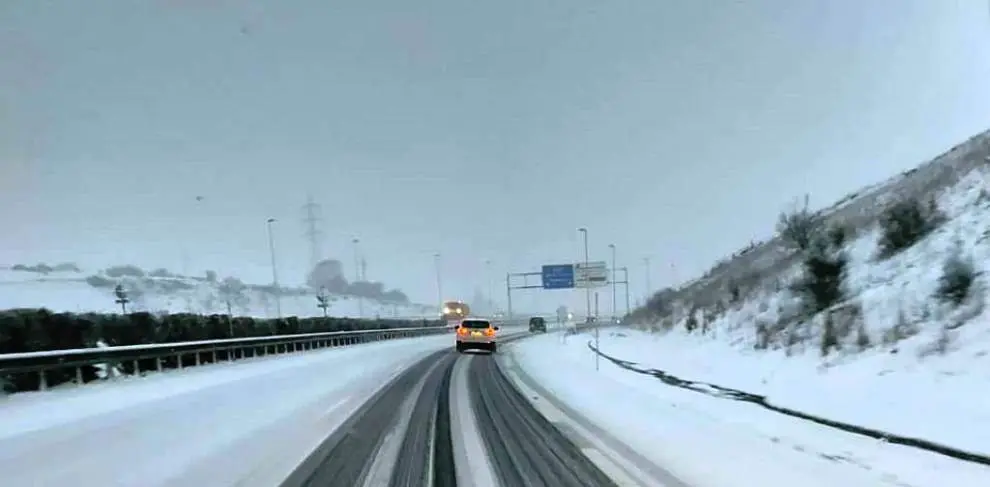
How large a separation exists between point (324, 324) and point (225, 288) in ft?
272

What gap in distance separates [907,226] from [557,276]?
59.8 meters

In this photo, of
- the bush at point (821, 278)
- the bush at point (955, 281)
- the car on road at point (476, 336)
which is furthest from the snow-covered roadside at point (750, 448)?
the car on road at point (476, 336)

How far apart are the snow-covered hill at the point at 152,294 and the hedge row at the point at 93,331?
4017 centimetres

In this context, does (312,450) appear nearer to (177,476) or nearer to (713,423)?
(177,476)

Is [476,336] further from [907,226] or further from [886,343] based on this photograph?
[886,343]

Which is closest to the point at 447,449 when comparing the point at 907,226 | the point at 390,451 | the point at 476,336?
the point at 390,451

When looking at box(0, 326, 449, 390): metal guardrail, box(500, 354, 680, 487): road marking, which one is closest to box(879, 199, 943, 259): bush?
box(500, 354, 680, 487): road marking

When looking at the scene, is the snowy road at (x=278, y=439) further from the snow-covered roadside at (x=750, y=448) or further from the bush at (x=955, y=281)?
the bush at (x=955, y=281)

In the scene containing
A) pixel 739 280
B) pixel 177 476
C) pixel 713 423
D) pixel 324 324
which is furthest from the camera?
pixel 324 324

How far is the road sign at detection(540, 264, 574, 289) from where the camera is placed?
8069cm

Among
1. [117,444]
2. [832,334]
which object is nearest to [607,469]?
[117,444]

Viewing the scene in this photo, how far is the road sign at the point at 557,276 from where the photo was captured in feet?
265

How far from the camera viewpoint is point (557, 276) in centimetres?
8106

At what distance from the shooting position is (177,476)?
913 centimetres
